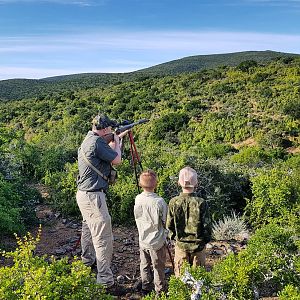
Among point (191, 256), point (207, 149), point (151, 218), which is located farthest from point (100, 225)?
point (207, 149)

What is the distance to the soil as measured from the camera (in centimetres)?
488

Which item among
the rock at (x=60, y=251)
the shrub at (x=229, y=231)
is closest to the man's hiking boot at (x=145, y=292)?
the rock at (x=60, y=251)

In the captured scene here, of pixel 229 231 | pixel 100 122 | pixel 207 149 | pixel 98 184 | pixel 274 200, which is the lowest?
pixel 207 149

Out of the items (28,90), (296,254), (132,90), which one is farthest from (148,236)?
(28,90)

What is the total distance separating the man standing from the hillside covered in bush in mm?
1273

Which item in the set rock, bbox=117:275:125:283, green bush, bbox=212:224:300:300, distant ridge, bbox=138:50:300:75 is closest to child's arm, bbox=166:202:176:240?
green bush, bbox=212:224:300:300

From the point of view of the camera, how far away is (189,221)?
382 centimetres

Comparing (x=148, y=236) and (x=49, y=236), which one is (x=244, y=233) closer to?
(x=148, y=236)

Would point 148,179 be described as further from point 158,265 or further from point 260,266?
point 260,266

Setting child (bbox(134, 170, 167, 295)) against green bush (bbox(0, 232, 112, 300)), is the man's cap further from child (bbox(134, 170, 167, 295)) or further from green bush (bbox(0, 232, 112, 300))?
green bush (bbox(0, 232, 112, 300))

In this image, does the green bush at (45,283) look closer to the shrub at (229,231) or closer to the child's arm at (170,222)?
the child's arm at (170,222)

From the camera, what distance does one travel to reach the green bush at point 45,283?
272 centimetres

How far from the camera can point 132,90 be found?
3444 cm

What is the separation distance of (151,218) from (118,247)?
2.06 metres
